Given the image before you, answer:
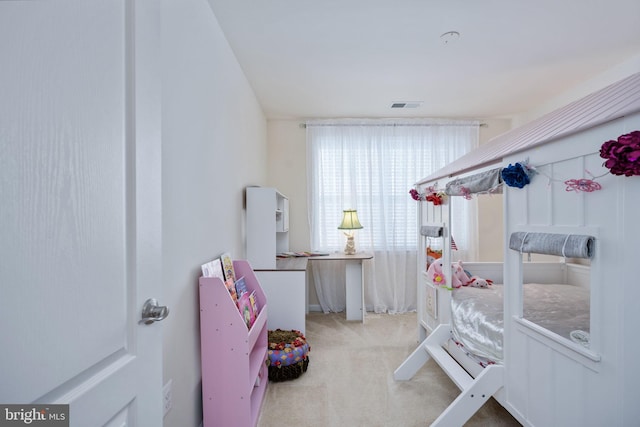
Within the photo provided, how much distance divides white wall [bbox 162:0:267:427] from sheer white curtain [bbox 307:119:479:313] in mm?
1840

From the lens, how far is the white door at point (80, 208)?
1.75ft

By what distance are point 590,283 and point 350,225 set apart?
9.23 feet

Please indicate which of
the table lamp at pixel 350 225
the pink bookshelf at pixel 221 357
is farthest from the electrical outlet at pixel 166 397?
the table lamp at pixel 350 225

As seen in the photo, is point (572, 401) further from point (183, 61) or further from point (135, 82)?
point (183, 61)

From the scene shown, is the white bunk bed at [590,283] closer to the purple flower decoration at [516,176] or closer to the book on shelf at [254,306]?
the purple flower decoration at [516,176]

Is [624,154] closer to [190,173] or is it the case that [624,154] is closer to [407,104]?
[190,173]

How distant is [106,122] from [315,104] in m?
3.14

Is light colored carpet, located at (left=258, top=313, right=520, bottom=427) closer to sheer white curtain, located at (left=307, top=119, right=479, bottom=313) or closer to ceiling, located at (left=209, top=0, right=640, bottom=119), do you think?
sheer white curtain, located at (left=307, top=119, right=479, bottom=313)

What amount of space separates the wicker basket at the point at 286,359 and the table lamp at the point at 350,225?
1607 millimetres

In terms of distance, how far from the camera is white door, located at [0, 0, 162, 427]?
0.53 m

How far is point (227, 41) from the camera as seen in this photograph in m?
2.34

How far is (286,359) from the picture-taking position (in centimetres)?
237

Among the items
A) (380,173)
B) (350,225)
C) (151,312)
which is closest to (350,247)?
(350,225)

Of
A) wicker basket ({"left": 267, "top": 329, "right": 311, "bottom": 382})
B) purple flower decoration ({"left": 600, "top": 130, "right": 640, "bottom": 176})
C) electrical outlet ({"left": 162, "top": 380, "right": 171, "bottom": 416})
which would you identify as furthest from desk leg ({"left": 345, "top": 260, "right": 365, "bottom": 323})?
purple flower decoration ({"left": 600, "top": 130, "right": 640, "bottom": 176})
